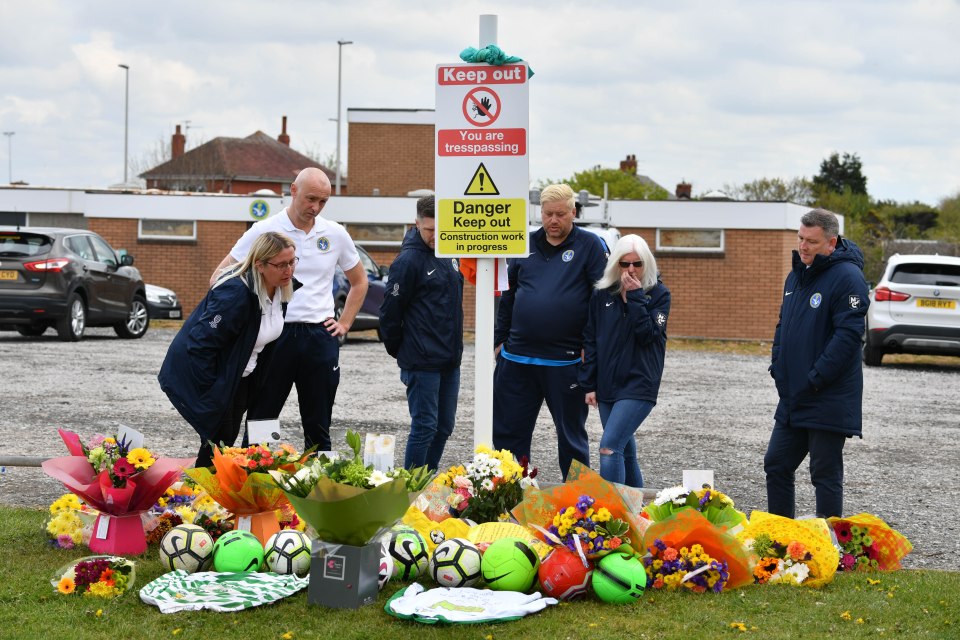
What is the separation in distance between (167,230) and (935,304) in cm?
1963

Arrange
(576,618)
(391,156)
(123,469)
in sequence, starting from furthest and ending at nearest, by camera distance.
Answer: (391,156) → (123,469) → (576,618)

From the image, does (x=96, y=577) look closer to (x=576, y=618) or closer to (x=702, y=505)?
(x=576, y=618)

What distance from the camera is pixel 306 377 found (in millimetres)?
6633

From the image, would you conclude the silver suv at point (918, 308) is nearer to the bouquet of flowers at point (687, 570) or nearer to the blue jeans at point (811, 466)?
the blue jeans at point (811, 466)

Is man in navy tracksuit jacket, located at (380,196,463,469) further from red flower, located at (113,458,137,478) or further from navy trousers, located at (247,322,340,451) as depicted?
red flower, located at (113,458,137,478)

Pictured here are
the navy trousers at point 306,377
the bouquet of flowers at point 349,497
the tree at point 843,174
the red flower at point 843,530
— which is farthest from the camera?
the tree at point 843,174

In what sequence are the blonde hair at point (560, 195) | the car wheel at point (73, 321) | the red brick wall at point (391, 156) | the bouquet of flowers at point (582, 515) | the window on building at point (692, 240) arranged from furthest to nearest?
the red brick wall at point (391, 156), the window on building at point (692, 240), the car wheel at point (73, 321), the blonde hair at point (560, 195), the bouquet of flowers at point (582, 515)

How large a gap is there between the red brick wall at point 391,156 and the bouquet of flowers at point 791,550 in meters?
34.8

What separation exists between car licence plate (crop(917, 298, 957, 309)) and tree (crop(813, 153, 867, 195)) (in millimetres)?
64950

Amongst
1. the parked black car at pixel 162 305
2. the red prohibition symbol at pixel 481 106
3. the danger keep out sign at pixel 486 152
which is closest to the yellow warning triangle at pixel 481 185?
the danger keep out sign at pixel 486 152

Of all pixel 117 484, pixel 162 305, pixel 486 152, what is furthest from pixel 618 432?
pixel 162 305

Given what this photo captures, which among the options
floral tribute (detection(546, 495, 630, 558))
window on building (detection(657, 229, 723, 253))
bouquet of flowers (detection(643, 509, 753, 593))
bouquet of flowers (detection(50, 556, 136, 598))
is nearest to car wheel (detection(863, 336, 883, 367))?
window on building (detection(657, 229, 723, 253))

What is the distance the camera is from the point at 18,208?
32.9 m

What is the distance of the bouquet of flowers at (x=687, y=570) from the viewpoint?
199 inches
